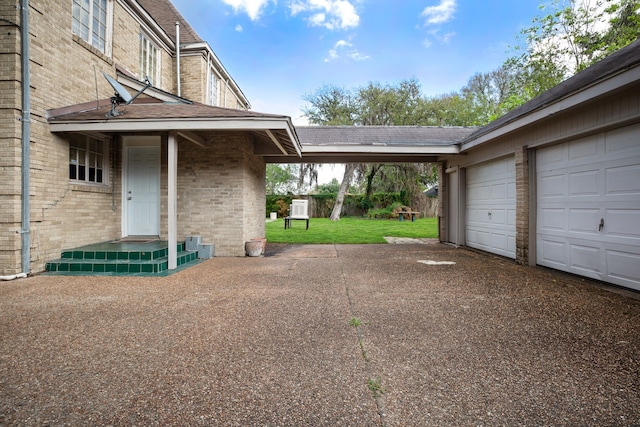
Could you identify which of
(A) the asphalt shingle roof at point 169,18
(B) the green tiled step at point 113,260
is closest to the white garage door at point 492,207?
(B) the green tiled step at point 113,260

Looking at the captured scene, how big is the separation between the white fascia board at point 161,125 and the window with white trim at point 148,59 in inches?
153

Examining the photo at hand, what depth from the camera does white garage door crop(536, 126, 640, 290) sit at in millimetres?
4027

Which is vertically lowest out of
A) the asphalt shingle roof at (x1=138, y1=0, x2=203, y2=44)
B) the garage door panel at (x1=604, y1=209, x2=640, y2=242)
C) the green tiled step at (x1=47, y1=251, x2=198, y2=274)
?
the green tiled step at (x1=47, y1=251, x2=198, y2=274)

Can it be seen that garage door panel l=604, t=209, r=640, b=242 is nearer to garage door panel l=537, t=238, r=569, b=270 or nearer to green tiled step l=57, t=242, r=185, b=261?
garage door panel l=537, t=238, r=569, b=270

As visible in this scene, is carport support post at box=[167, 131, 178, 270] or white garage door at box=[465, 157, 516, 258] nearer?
carport support post at box=[167, 131, 178, 270]

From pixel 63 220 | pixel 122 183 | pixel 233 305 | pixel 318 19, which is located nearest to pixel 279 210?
pixel 318 19

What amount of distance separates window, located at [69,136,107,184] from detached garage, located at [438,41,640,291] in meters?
8.21

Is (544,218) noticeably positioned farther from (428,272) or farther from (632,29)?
(632,29)

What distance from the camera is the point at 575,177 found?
485cm

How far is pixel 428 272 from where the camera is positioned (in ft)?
17.2

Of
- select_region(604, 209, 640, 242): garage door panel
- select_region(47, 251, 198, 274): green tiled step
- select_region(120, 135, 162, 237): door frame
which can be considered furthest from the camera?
select_region(120, 135, 162, 237): door frame

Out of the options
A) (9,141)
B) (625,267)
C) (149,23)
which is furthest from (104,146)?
(625,267)

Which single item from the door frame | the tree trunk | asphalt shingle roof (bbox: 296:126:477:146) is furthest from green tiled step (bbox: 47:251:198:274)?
the tree trunk

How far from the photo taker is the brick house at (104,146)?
4.60 metres
